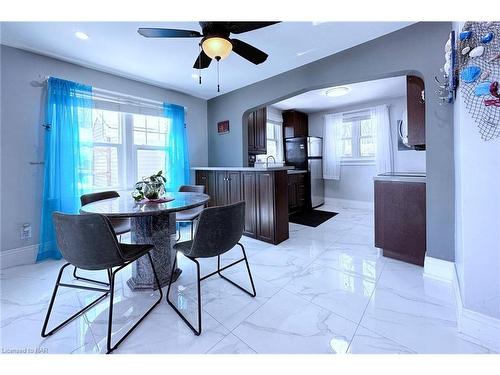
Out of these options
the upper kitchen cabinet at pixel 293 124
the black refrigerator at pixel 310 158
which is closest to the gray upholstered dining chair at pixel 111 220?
the black refrigerator at pixel 310 158

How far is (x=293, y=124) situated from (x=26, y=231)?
202 inches

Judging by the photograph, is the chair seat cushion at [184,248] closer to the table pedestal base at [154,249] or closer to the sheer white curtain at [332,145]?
the table pedestal base at [154,249]

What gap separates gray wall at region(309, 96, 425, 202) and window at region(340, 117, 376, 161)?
0.26m

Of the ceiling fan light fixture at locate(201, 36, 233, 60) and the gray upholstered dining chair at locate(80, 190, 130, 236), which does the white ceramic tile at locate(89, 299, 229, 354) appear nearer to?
the gray upholstered dining chair at locate(80, 190, 130, 236)

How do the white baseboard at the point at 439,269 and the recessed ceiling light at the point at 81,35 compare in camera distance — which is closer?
the white baseboard at the point at 439,269

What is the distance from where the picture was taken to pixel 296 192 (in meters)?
4.82

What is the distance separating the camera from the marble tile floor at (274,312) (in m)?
1.28

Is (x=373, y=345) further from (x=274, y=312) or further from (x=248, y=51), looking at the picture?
(x=248, y=51)

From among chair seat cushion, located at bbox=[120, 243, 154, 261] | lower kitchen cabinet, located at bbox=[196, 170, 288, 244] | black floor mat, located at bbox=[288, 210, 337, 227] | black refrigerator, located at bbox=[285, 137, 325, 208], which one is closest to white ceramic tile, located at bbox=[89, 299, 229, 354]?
chair seat cushion, located at bbox=[120, 243, 154, 261]

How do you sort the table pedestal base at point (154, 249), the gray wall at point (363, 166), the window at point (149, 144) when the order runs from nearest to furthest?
the table pedestal base at point (154, 249) → the window at point (149, 144) → the gray wall at point (363, 166)

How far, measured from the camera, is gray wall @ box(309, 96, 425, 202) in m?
4.48

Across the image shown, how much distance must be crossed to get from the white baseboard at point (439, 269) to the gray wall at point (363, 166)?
10.1ft

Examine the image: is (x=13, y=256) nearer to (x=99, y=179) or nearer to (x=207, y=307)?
(x=99, y=179)
